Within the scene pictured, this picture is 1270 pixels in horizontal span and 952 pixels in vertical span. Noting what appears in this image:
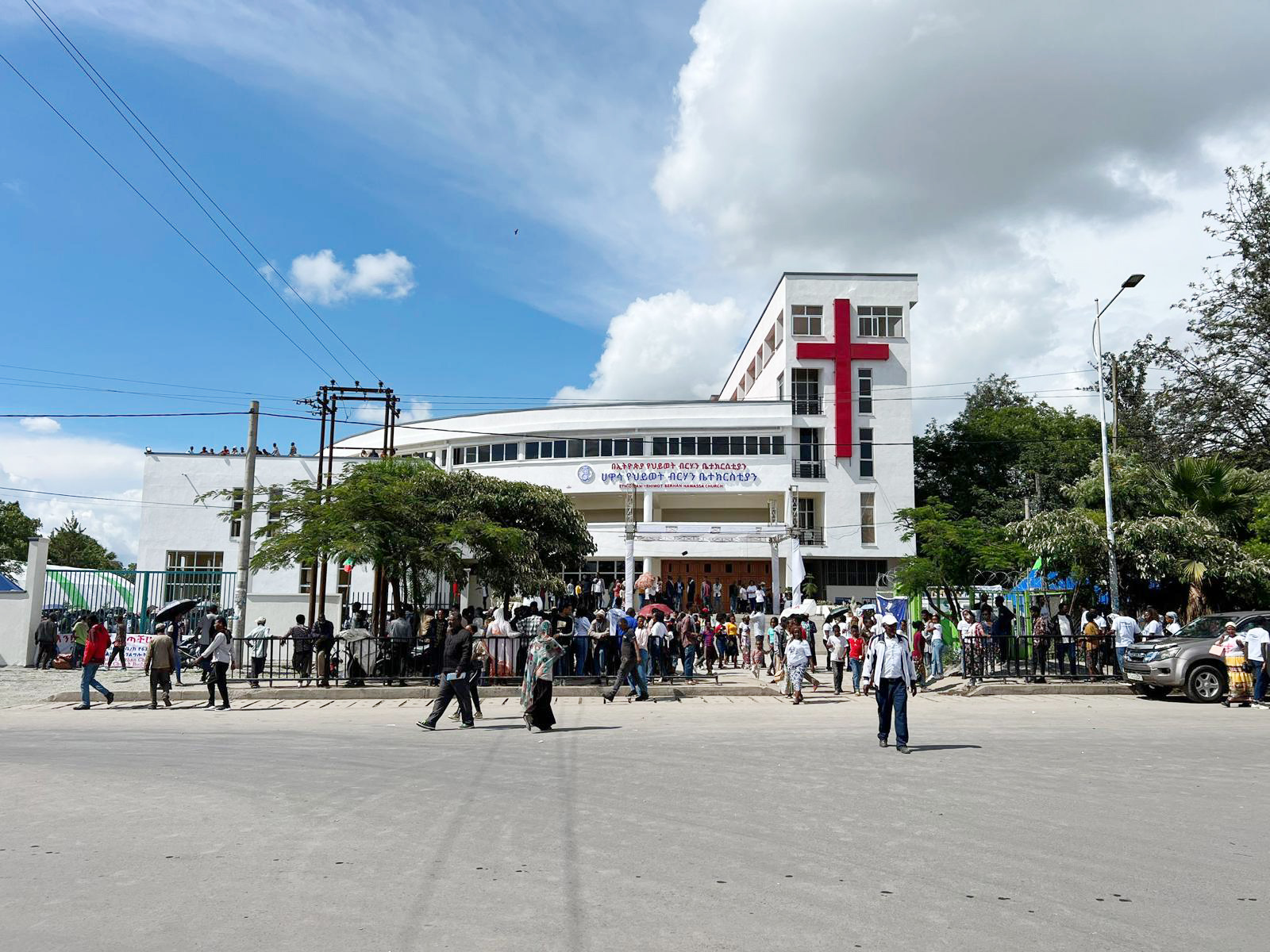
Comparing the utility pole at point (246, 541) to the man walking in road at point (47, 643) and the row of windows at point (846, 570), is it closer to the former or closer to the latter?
the man walking in road at point (47, 643)

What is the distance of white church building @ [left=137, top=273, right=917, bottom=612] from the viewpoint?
49.8 metres

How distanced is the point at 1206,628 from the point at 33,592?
29371 millimetres

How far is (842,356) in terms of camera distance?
1993 inches

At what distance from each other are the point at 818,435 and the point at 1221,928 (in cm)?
4661

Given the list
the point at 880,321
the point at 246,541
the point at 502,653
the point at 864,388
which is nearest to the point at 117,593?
the point at 246,541

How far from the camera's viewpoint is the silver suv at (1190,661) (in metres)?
18.4

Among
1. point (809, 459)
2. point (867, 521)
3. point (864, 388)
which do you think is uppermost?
point (864, 388)

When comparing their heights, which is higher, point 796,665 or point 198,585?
point 198,585

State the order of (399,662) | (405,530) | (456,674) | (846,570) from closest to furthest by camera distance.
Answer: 1. (456,674)
2. (399,662)
3. (405,530)
4. (846,570)

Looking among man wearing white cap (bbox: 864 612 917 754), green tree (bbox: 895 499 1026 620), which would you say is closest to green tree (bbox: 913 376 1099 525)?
green tree (bbox: 895 499 1026 620)

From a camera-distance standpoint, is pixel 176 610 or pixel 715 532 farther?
pixel 715 532

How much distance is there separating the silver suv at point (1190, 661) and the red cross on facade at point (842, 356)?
31.2 meters

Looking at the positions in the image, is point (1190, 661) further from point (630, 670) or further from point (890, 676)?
point (630, 670)

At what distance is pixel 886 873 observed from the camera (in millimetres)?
5918
